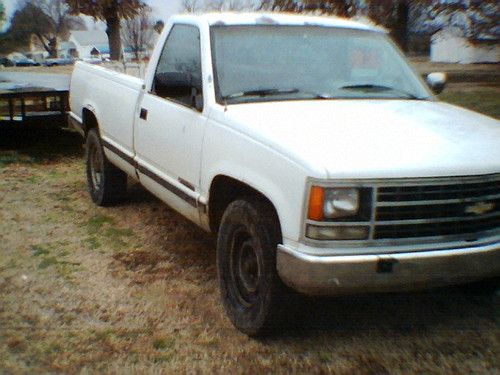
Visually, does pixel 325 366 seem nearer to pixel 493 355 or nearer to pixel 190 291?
pixel 493 355

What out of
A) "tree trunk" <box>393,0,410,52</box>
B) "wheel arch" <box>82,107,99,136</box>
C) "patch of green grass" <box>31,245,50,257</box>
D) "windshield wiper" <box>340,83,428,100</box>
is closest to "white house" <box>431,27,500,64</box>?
"tree trunk" <box>393,0,410,52</box>

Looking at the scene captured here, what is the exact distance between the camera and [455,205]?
336 cm

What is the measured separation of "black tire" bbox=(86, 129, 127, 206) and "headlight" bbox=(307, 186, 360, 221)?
374 centimetres

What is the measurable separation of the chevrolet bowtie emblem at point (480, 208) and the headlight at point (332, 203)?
61 cm

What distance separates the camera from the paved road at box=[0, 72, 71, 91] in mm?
10062

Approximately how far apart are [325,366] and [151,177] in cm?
223

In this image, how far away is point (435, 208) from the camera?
10.9 feet

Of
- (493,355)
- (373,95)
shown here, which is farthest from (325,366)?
(373,95)

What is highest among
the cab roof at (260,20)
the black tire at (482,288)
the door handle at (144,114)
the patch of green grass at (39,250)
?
the cab roof at (260,20)

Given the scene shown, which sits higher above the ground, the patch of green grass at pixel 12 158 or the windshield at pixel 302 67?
the windshield at pixel 302 67

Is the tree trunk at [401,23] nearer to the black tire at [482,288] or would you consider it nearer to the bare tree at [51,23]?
the black tire at [482,288]

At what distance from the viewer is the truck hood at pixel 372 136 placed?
3.23 m

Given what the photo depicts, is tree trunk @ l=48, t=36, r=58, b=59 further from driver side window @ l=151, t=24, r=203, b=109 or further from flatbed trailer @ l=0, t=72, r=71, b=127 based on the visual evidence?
driver side window @ l=151, t=24, r=203, b=109

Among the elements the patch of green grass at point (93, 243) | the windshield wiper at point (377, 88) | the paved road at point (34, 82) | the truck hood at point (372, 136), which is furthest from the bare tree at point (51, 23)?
the truck hood at point (372, 136)
